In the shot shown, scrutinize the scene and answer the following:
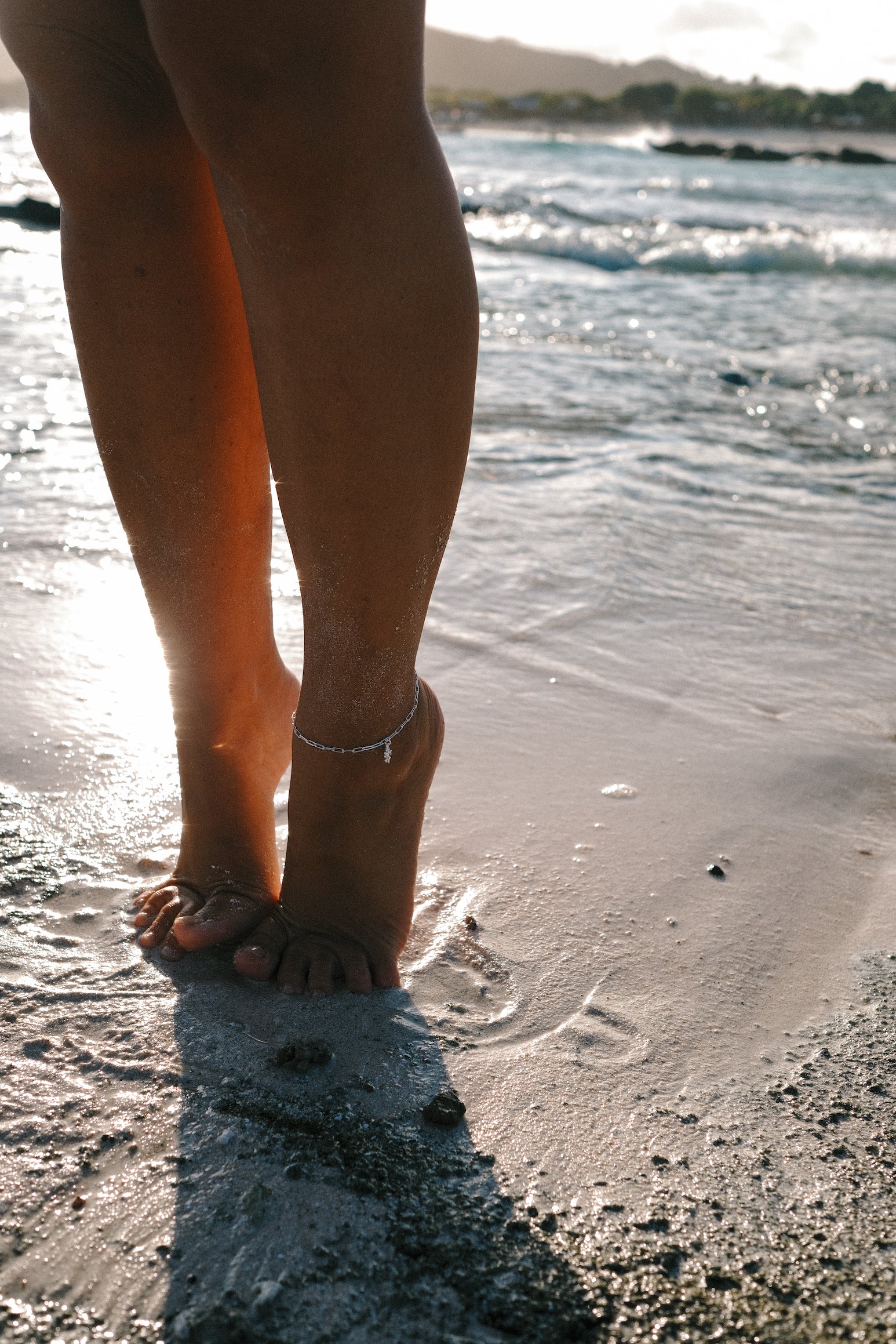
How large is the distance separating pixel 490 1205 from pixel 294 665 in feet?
3.56

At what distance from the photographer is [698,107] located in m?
52.1

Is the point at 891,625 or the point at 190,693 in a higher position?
the point at 190,693

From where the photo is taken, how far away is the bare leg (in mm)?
796

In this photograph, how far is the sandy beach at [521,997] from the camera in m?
0.74

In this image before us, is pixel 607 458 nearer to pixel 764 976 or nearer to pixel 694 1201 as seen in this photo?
pixel 764 976

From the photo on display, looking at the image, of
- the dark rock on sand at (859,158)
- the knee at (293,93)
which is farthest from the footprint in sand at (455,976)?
the dark rock on sand at (859,158)

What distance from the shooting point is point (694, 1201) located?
2.69 ft

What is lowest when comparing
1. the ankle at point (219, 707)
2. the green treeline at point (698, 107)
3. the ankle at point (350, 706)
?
the ankle at point (219, 707)

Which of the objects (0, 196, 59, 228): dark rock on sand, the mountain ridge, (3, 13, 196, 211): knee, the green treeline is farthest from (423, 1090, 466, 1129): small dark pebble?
the mountain ridge

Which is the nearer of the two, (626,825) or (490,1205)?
(490,1205)

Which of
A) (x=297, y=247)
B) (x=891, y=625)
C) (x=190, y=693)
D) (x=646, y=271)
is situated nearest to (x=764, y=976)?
(x=190, y=693)

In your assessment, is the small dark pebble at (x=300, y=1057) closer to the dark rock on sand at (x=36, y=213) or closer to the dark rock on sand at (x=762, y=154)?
the dark rock on sand at (x=36, y=213)

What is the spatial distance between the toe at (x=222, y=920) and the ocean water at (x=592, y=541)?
0.21 m

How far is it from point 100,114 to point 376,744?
633 millimetres
